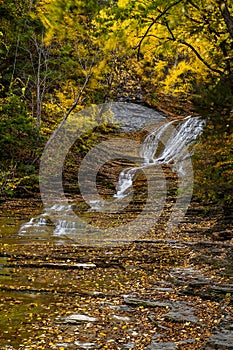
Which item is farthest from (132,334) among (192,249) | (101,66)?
(101,66)

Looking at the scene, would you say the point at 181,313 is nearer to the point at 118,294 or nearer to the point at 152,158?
the point at 118,294

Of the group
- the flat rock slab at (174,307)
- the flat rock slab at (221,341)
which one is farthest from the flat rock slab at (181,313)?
the flat rock slab at (221,341)

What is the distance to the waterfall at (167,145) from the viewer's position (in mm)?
17906

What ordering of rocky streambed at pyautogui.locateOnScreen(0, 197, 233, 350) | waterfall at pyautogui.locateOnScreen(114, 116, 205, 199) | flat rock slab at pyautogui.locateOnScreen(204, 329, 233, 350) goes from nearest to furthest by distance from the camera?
1. flat rock slab at pyautogui.locateOnScreen(204, 329, 233, 350)
2. rocky streambed at pyautogui.locateOnScreen(0, 197, 233, 350)
3. waterfall at pyautogui.locateOnScreen(114, 116, 205, 199)

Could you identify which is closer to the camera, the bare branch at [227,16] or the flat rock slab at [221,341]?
the bare branch at [227,16]

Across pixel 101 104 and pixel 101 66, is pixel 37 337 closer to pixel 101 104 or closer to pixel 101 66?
pixel 101 66

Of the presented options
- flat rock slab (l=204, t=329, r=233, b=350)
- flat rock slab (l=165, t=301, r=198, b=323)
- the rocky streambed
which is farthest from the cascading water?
flat rock slab (l=204, t=329, r=233, b=350)

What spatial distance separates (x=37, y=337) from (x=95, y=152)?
625 inches

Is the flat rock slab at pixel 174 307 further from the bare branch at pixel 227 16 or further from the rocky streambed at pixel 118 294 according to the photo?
the bare branch at pixel 227 16

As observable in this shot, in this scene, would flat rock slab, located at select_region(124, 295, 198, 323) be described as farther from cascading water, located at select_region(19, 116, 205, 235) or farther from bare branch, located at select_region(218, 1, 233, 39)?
cascading water, located at select_region(19, 116, 205, 235)

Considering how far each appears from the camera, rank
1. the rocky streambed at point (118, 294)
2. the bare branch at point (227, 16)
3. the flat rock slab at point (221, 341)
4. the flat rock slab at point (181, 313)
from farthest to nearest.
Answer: the flat rock slab at point (181, 313) < the rocky streambed at point (118, 294) < the flat rock slab at point (221, 341) < the bare branch at point (227, 16)

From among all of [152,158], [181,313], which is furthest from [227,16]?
[152,158]

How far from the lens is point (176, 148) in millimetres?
20422

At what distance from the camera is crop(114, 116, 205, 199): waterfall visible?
17906 mm
